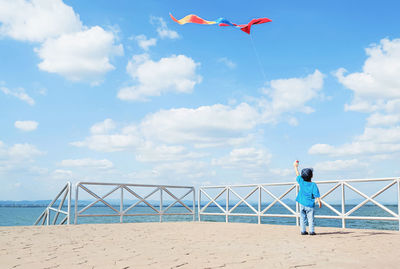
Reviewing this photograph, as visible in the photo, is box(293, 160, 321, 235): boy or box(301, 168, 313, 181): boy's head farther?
box(301, 168, 313, 181): boy's head

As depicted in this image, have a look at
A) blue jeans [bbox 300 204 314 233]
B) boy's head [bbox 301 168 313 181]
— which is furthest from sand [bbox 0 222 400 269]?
boy's head [bbox 301 168 313 181]

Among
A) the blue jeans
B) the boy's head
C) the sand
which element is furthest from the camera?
the boy's head

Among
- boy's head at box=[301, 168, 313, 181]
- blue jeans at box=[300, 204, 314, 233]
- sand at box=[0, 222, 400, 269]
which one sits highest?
boy's head at box=[301, 168, 313, 181]

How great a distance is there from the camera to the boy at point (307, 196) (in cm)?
698

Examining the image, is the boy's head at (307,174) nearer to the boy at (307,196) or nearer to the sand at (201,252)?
the boy at (307,196)

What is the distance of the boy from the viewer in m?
6.98

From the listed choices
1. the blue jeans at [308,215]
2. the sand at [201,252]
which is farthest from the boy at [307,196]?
the sand at [201,252]

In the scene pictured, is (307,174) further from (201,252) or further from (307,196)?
(201,252)

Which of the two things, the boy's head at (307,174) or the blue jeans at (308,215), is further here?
the boy's head at (307,174)

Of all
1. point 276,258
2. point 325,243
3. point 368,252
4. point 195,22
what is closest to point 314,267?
point 276,258

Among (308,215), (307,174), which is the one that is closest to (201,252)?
(308,215)

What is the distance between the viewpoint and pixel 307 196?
7.06 m

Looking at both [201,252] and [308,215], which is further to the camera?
[308,215]

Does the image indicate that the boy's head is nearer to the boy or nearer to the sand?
the boy
